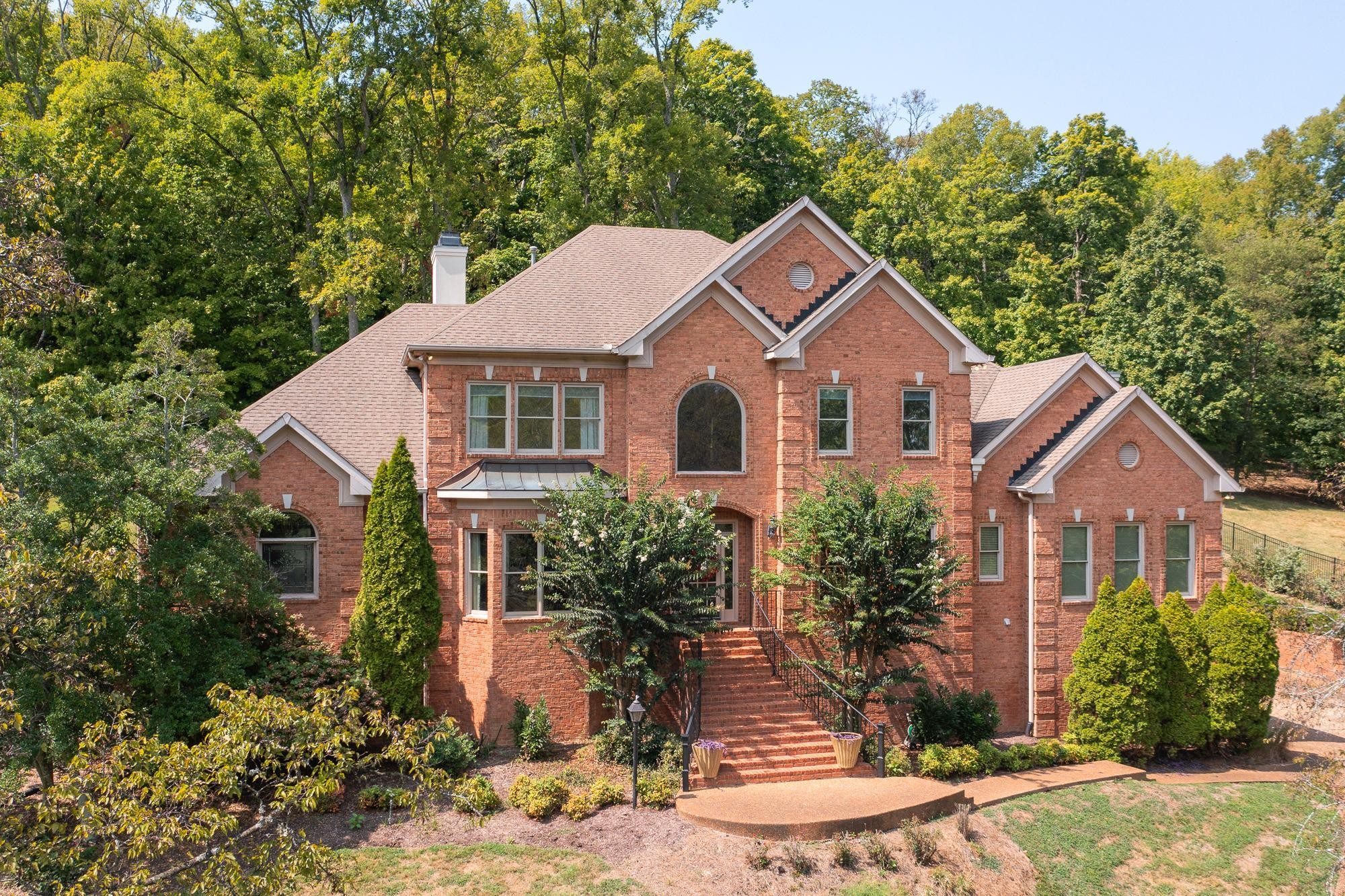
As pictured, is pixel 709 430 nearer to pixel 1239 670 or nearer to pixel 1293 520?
pixel 1239 670

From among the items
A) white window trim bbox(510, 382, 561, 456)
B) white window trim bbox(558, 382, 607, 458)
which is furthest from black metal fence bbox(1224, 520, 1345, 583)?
white window trim bbox(510, 382, 561, 456)

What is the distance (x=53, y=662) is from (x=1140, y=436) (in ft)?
66.4

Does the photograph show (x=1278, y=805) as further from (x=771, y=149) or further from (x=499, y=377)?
(x=771, y=149)

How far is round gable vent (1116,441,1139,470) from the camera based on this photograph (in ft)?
70.3

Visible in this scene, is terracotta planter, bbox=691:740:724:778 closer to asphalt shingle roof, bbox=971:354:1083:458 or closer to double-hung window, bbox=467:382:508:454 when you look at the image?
double-hung window, bbox=467:382:508:454

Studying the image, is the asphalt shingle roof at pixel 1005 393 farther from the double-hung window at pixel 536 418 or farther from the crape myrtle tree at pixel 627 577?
the double-hung window at pixel 536 418

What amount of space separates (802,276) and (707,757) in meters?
10.1

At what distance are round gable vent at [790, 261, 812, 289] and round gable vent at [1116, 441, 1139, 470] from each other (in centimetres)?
774

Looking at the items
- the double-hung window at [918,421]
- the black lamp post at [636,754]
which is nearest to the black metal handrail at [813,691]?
the black lamp post at [636,754]

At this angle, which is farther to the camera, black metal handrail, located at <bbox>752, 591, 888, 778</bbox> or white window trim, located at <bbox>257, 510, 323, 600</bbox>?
white window trim, located at <bbox>257, 510, 323, 600</bbox>

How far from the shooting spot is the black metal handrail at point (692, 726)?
1606 cm

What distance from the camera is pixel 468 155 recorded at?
115 ft

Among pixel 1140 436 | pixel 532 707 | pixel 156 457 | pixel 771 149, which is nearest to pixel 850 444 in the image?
pixel 1140 436

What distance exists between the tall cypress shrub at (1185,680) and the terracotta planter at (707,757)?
30.2 feet
